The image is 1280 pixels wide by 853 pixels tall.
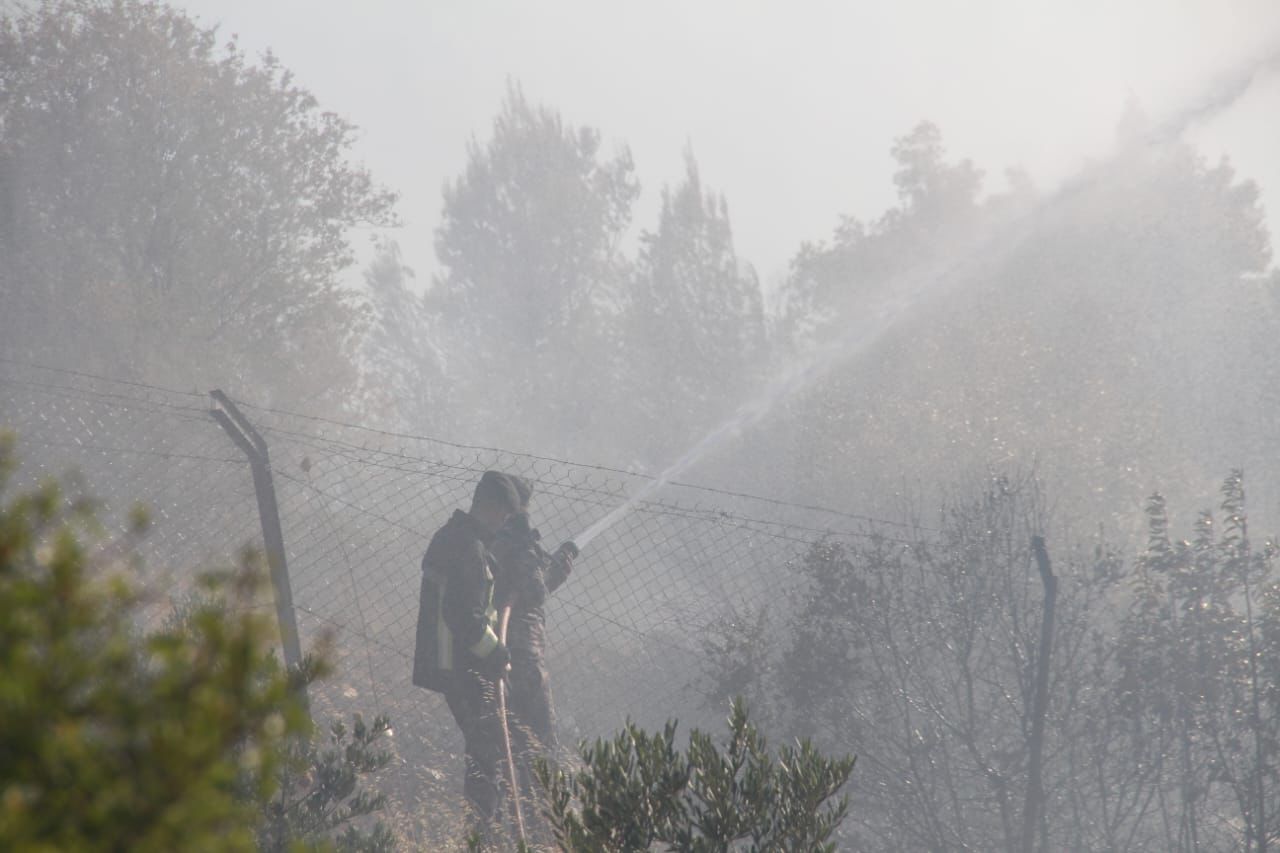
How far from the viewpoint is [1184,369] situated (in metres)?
18.5

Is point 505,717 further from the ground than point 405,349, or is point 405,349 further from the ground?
point 405,349

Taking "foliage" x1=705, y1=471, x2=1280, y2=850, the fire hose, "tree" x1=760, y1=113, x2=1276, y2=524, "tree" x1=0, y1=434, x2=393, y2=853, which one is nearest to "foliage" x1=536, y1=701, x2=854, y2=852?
"tree" x1=0, y1=434, x2=393, y2=853

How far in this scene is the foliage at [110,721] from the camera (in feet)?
2.66

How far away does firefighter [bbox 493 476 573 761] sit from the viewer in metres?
5.89

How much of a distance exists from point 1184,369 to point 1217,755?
1492 centimetres

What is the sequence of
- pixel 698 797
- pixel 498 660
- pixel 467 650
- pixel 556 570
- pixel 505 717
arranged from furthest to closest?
1. pixel 556 570
2. pixel 467 650
3. pixel 498 660
4. pixel 505 717
5. pixel 698 797

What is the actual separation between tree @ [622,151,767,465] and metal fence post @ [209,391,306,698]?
2052 centimetres

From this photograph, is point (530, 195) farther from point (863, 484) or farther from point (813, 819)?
point (813, 819)

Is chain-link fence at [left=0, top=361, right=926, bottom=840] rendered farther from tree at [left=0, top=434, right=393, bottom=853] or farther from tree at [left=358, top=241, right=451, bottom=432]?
tree at [left=358, top=241, right=451, bottom=432]

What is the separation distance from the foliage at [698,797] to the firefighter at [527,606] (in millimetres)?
3486

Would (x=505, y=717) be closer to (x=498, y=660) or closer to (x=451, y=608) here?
(x=498, y=660)

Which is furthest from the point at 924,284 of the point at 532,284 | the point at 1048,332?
the point at 532,284

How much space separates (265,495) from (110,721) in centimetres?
465

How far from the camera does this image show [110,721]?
0.89 metres
